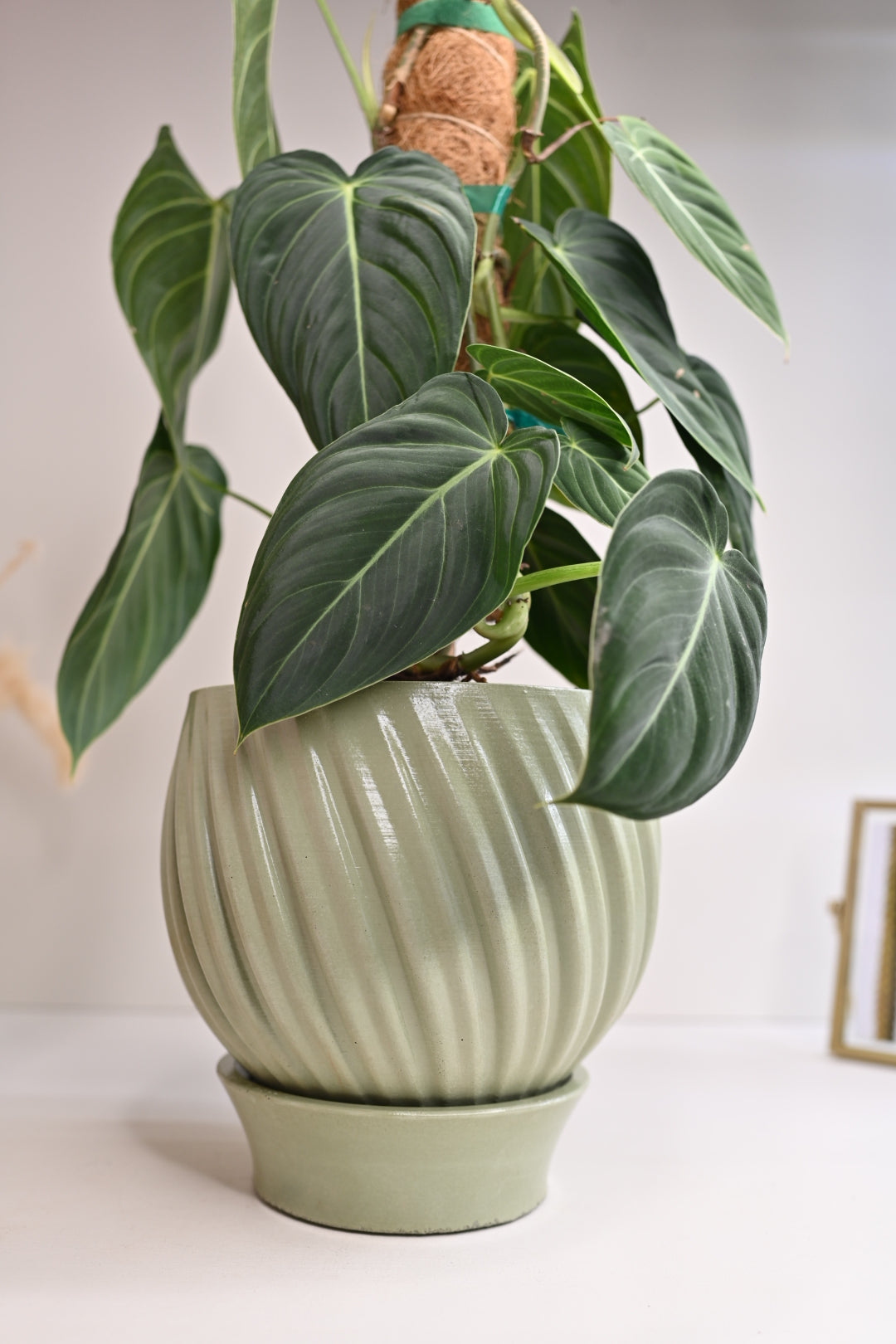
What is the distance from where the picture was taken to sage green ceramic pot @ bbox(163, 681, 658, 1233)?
0.63 m

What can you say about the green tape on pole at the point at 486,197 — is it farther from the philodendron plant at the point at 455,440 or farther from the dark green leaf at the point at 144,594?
the dark green leaf at the point at 144,594

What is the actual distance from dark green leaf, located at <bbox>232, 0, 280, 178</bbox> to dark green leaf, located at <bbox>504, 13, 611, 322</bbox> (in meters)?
0.24

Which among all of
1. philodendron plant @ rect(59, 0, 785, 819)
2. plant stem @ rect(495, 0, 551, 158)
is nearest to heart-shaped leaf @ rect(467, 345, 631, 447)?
philodendron plant @ rect(59, 0, 785, 819)

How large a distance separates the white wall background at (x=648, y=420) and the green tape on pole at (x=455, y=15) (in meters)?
0.71

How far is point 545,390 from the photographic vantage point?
0.71 m

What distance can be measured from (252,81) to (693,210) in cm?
38

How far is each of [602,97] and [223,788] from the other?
1293 mm

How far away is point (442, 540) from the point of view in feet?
1.88

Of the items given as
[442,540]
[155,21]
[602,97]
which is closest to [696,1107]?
[442,540]

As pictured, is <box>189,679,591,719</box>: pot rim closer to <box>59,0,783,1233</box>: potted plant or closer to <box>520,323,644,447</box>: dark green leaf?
<box>59,0,783,1233</box>: potted plant

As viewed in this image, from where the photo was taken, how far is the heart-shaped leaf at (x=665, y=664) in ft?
1.42

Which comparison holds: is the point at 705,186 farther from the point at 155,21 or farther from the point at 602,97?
the point at 155,21

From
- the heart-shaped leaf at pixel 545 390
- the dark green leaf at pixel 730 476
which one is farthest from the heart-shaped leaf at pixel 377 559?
the dark green leaf at pixel 730 476

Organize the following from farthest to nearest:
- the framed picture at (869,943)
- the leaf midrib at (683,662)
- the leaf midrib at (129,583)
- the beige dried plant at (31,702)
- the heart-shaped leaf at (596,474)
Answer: the beige dried plant at (31,702) < the framed picture at (869,943) < the leaf midrib at (129,583) < the heart-shaped leaf at (596,474) < the leaf midrib at (683,662)
